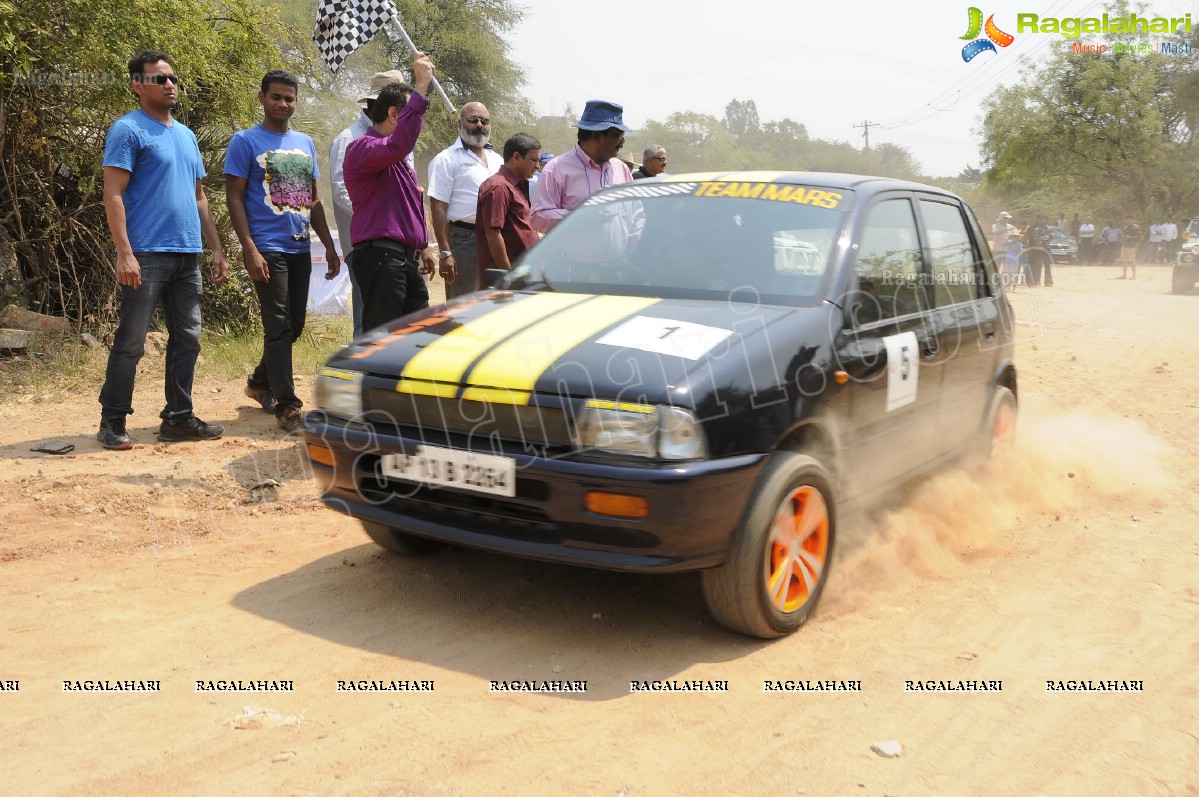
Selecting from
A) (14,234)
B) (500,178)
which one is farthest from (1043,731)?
(14,234)

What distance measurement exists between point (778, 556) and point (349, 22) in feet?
19.1

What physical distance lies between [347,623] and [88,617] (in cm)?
93

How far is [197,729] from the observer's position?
9.42ft

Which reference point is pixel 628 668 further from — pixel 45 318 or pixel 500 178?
pixel 45 318

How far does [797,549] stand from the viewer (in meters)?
3.62

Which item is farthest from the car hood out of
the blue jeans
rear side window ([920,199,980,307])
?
the blue jeans

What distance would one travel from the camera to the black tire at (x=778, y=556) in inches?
131

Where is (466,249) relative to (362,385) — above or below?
above

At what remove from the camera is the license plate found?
3.33 meters

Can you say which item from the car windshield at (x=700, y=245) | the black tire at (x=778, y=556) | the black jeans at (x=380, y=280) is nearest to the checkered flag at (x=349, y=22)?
the black jeans at (x=380, y=280)

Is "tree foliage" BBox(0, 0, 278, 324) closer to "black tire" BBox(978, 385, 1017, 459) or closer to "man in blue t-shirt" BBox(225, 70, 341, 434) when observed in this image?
"man in blue t-shirt" BBox(225, 70, 341, 434)

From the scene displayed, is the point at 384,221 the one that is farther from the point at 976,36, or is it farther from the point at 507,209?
the point at 976,36

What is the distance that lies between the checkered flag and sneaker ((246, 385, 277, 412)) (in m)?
2.48

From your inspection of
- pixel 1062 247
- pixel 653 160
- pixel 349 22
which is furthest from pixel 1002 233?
pixel 349 22
